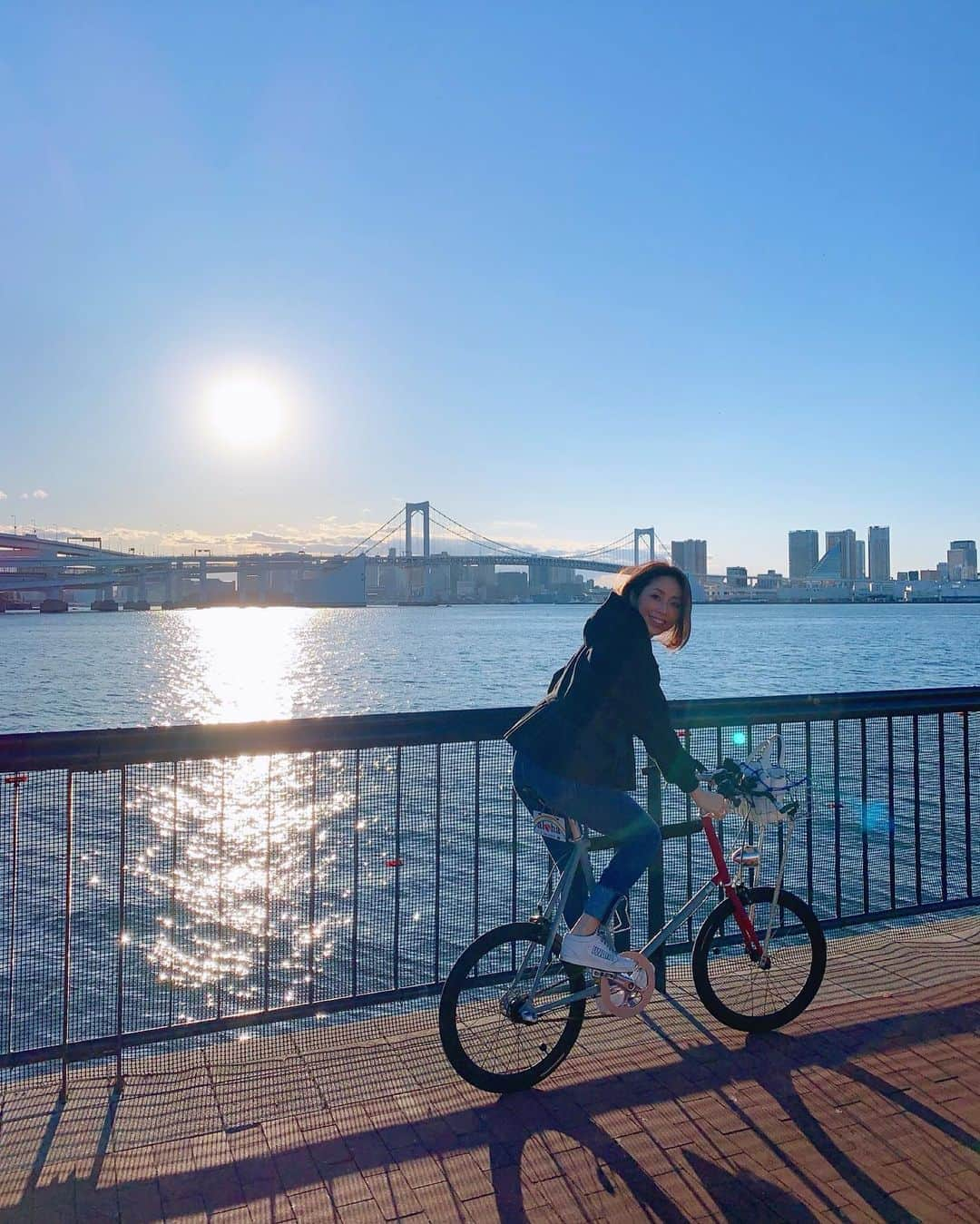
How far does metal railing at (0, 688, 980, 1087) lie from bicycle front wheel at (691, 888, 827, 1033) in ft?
1.10

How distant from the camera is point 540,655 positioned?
57.4 m

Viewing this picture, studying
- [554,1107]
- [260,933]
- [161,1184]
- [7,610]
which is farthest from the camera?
[7,610]

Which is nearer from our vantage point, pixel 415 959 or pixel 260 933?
pixel 415 959

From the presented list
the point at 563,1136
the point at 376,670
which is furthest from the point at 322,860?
the point at 376,670

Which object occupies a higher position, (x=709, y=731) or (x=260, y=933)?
(x=709, y=731)

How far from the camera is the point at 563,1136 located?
3205mm

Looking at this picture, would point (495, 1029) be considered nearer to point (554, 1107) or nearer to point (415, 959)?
point (554, 1107)

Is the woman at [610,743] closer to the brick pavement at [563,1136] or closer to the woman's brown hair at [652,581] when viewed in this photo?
the woman's brown hair at [652,581]

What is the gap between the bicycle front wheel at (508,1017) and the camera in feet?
11.3

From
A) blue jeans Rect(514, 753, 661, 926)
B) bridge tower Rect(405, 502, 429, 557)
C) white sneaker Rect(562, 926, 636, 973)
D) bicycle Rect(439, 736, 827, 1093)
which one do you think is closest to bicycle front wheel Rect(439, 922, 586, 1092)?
bicycle Rect(439, 736, 827, 1093)

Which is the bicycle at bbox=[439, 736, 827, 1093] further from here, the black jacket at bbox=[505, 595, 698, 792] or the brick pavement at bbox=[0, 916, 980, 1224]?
the black jacket at bbox=[505, 595, 698, 792]

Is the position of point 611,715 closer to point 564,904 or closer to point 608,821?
point 608,821

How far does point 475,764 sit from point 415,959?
4.63m

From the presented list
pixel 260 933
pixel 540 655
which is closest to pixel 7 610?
pixel 540 655
